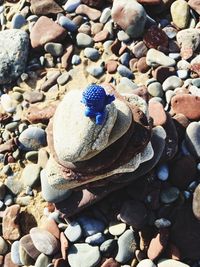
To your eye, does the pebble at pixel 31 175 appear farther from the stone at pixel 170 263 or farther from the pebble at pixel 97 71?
the stone at pixel 170 263

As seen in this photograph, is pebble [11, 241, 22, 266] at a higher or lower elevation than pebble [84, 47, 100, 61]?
lower

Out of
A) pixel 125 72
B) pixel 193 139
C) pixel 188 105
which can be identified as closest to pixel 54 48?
pixel 125 72

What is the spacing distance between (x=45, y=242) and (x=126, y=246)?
462 millimetres

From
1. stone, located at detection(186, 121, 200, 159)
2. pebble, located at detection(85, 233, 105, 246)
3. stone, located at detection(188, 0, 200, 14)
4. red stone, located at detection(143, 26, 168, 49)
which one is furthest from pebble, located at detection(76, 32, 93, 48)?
pebble, located at detection(85, 233, 105, 246)

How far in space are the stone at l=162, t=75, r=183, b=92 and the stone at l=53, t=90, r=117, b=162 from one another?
0.98 metres

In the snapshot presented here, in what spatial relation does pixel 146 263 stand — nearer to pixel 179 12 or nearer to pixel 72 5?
pixel 179 12

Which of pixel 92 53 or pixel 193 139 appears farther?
pixel 92 53

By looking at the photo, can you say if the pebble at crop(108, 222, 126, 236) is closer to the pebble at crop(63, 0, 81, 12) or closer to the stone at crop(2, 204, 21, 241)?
the stone at crop(2, 204, 21, 241)

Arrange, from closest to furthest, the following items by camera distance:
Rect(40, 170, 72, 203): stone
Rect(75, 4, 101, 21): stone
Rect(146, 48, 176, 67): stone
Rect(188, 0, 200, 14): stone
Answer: Rect(40, 170, 72, 203): stone < Rect(146, 48, 176, 67): stone < Rect(188, 0, 200, 14): stone < Rect(75, 4, 101, 21): stone

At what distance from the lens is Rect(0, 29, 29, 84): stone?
3832 mm

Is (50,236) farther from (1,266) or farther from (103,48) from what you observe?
(103,48)

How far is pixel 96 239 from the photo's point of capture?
3152 mm

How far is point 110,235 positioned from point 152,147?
1.84ft

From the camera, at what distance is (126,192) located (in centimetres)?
320
